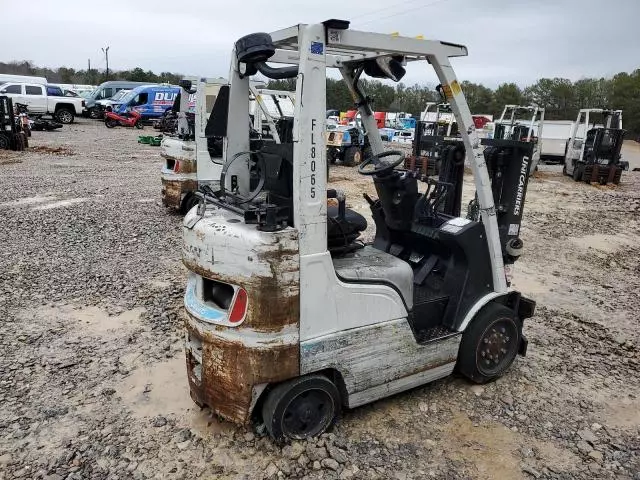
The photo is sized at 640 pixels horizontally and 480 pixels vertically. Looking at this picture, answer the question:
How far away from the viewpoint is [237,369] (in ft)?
9.80

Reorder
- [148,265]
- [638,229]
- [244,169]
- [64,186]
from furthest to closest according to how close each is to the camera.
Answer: [64,186] → [638,229] → [148,265] → [244,169]

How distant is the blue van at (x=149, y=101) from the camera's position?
28438 millimetres

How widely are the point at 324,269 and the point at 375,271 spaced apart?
1.64ft

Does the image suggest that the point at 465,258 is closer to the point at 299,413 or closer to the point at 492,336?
the point at 492,336

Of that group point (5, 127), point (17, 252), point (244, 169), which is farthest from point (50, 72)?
point (244, 169)

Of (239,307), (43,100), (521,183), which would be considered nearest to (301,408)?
(239,307)

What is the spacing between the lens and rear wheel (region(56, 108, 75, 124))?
27172 millimetres

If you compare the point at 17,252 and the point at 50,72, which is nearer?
the point at 17,252

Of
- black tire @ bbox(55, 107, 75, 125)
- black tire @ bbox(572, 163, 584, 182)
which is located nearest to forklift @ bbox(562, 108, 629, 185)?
black tire @ bbox(572, 163, 584, 182)

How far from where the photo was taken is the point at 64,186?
38.0 feet

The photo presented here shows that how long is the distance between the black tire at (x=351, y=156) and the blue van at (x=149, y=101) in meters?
14.4

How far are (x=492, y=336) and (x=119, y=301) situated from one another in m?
3.69

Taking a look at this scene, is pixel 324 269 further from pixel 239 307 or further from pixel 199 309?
pixel 199 309

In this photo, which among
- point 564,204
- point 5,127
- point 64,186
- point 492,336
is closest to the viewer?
point 492,336
